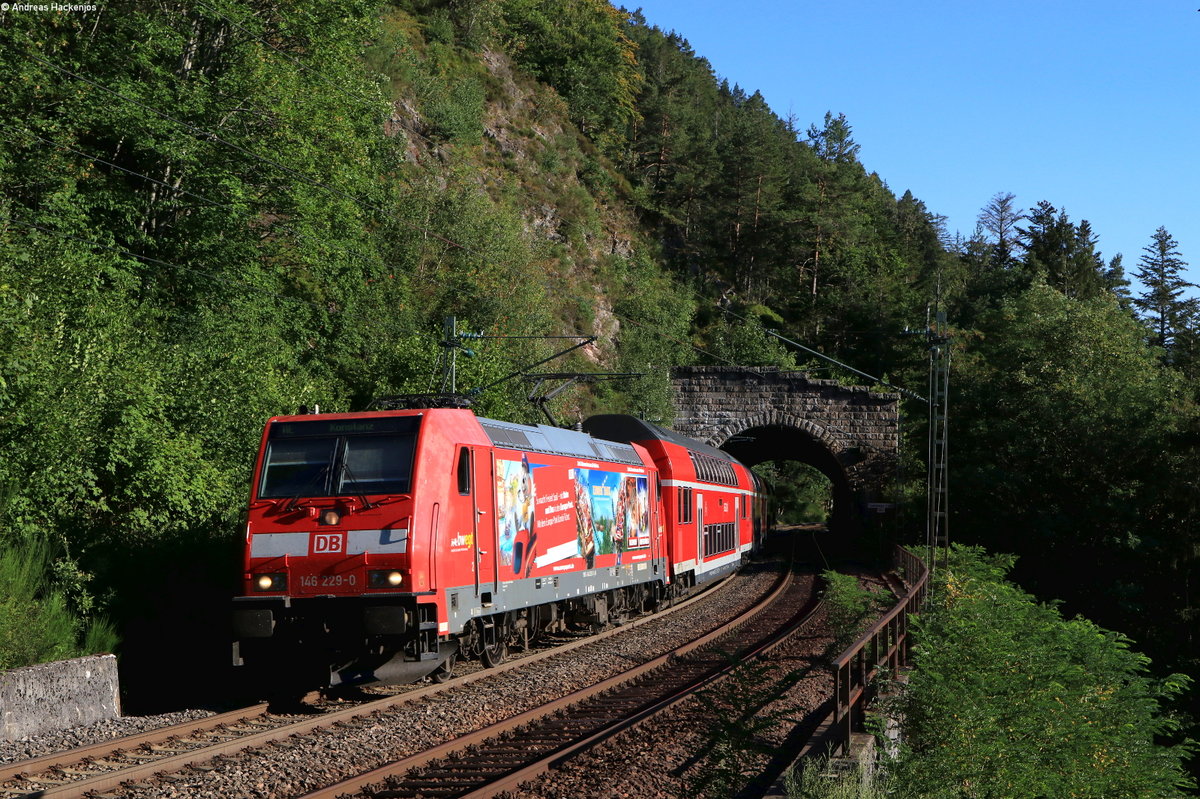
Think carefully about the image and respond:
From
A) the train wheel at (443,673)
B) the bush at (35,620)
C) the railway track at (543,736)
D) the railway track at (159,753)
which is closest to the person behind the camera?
the railway track at (159,753)

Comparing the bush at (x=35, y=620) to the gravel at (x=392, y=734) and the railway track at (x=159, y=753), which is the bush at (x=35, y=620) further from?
the gravel at (x=392, y=734)

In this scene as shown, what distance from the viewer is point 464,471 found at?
12.4 m

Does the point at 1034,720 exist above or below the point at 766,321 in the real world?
below

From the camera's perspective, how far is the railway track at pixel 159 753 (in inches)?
311

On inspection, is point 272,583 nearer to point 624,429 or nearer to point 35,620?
point 35,620

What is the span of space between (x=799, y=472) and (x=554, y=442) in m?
75.4

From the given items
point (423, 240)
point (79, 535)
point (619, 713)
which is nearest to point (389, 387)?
point (423, 240)

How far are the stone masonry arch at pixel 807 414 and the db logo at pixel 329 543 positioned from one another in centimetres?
3778

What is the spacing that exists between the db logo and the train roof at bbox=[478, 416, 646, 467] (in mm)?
2508

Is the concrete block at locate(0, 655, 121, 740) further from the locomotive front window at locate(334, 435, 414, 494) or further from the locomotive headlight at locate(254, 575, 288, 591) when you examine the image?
the locomotive front window at locate(334, 435, 414, 494)

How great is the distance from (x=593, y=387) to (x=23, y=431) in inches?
1419

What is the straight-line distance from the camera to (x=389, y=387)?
30.4 m

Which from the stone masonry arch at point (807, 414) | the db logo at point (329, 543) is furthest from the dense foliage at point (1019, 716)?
the stone masonry arch at point (807, 414)

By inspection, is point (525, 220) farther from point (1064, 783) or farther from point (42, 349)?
point (1064, 783)
